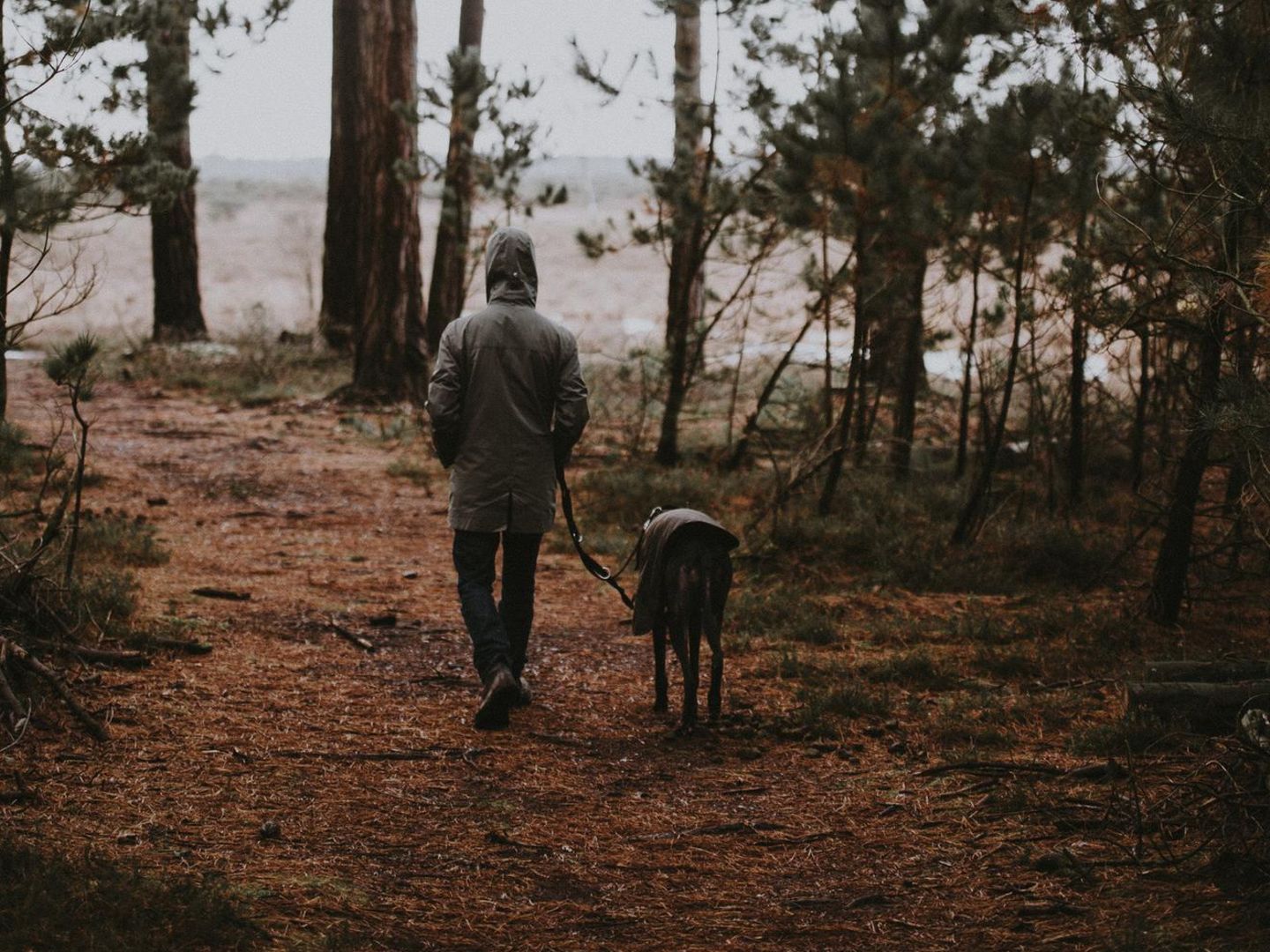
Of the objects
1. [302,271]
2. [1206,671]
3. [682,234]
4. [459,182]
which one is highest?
[302,271]

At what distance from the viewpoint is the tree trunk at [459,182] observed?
14.2 meters

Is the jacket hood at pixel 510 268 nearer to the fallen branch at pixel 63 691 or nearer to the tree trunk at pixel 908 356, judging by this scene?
the fallen branch at pixel 63 691

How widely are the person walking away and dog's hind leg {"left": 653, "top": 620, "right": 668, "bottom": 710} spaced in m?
0.62

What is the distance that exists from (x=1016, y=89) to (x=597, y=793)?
5.90 metres

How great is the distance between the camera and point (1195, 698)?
4.93m

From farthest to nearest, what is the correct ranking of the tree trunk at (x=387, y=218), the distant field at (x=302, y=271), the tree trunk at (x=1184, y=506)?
the distant field at (x=302, y=271) → the tree trunk at (x=387, y=218) → the tree trunk at (x=1184, y=506)

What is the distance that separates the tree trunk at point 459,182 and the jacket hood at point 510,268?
7.14 meters

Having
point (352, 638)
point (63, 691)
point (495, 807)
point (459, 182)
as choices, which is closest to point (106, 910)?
point (495, 807)

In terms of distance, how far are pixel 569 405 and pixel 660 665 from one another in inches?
48.4

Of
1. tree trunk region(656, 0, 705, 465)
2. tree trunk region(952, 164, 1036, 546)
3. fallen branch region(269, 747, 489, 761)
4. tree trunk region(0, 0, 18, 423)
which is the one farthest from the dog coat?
tree trunk region(656, 0, 705, 465)

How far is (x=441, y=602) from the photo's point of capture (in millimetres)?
7633

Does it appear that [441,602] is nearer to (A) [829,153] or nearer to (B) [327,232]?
(A) [829,153]

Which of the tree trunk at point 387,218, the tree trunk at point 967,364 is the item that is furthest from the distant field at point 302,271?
the tree trunk at point 967,364

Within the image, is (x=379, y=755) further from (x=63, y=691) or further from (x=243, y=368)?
(x=243, y=368)
